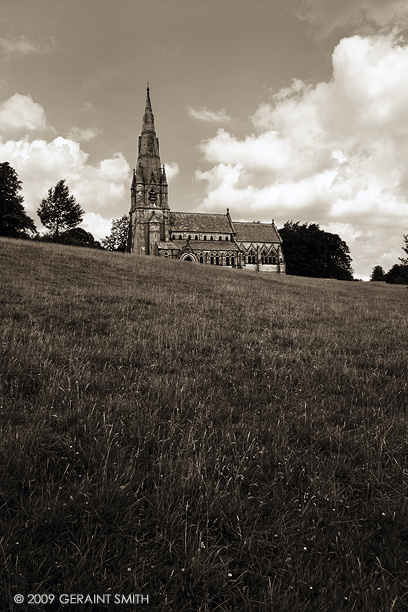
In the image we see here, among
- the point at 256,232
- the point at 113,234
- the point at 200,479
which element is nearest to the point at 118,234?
the point at 113,234

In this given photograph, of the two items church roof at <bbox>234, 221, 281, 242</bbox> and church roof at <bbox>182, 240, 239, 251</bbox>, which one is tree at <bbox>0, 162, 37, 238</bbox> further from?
church roof at <bbox>234, 221, 281, 242</bbox>

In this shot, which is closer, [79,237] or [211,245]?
[79,237]

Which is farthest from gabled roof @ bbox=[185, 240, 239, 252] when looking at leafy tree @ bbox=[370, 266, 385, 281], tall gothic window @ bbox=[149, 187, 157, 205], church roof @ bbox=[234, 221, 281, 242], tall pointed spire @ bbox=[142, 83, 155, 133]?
leafy tree @ bbox=[370, 266, 385, 281]

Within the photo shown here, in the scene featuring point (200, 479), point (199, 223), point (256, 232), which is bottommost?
point (200, 479)

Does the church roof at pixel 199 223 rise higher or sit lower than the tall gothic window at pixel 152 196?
lower

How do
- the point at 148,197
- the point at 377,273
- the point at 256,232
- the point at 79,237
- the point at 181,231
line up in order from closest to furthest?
1. the point at 148,197
2. the point at 79,237
3. the point at 181,231
4. the point at 256,232
5. the point at 377,273

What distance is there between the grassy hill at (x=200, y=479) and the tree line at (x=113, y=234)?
5632 centimetres

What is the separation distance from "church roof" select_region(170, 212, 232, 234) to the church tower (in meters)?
8.37

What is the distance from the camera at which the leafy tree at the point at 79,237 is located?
6394cm

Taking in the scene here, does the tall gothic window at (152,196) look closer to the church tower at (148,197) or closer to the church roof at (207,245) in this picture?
the church tower at (148,197)

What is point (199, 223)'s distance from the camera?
298ft

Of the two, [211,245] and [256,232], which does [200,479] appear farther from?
[256,232]

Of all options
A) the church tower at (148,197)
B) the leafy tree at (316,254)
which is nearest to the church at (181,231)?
the church tower at (148,197)

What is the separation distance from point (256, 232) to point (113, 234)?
45295 millimetres
